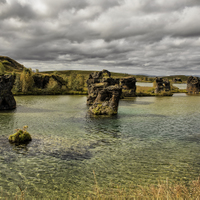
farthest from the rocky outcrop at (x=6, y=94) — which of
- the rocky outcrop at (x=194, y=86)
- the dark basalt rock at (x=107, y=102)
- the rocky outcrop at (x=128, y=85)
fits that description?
the rocky outcrop at (x=194, y=86)

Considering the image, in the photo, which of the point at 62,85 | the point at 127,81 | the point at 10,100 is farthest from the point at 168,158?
the point at 62,85

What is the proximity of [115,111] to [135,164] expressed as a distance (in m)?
26.1

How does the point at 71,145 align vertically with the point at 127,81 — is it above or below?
below

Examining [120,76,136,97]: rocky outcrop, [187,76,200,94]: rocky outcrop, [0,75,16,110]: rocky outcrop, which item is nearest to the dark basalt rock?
[0,75,16,110]: rocky outcrop

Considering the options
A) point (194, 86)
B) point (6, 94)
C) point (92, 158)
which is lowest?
point (92, 158)

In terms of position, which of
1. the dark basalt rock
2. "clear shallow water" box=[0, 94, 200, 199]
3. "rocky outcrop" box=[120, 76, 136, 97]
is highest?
"rocky outcrop" box=[120, 76, 136, 97]

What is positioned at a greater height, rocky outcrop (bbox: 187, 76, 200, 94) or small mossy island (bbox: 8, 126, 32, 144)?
rocky outcrop (bbox: 187, 76, 200, 94)

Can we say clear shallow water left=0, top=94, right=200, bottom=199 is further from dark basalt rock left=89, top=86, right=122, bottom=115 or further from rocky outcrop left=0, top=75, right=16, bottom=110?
rocky outcrop left=0, top=75, right=16, bottom=110

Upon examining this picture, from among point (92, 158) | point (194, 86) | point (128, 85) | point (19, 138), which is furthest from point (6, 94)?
point (194, 86)

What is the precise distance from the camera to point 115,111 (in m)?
41.7

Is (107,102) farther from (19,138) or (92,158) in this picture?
(92,158)

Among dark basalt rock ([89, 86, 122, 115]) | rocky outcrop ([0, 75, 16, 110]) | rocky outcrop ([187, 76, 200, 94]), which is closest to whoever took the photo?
dark basalt rock ([89, 86, 122, 115])

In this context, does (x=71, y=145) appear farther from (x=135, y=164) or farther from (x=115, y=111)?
(x=115, y=111)

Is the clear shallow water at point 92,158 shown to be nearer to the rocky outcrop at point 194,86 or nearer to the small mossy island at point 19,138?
the small mossy island at point 19,138
